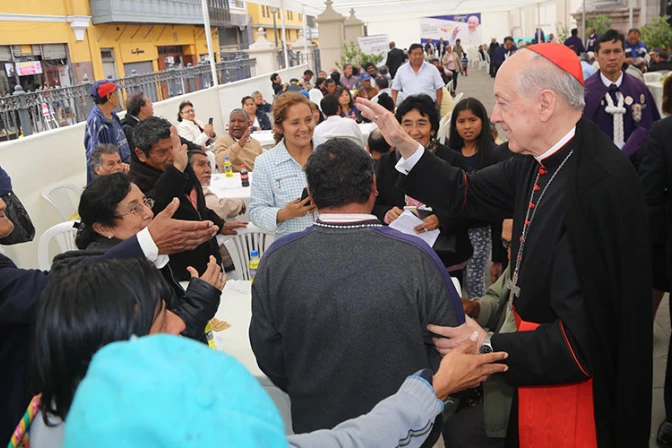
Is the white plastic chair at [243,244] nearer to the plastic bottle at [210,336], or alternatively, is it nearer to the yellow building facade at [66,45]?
the plastic bottle at [210,336]

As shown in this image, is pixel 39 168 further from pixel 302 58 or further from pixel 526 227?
pixel 302 58

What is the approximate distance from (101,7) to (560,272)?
26.1 m

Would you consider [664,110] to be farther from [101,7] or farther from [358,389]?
[101,7]

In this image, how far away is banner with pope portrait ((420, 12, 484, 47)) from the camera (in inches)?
1529

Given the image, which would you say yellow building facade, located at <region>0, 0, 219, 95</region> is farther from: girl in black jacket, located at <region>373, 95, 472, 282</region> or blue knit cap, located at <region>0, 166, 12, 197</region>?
girl in black jacket, located at <region>373, 95, 472, 282</region>

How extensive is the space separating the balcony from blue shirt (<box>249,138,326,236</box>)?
2349 cm

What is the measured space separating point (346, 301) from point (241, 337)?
117 cm

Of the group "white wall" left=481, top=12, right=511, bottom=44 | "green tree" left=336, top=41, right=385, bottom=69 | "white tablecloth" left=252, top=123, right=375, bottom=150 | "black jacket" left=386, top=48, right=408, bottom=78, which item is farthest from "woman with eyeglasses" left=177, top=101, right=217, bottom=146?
"white wall" left=481, top=12, right=511, bottom=44

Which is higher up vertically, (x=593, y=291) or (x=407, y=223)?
(x=593, y=291)

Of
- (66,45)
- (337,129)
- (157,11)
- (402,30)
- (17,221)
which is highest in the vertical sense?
(157,11)

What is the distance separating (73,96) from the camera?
10.8 m

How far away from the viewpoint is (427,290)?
172 centimetres

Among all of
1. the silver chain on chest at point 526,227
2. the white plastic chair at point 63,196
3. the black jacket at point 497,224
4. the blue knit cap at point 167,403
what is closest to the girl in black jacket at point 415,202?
the black jacket at point 497,224

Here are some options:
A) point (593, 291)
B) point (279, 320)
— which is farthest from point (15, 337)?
point (593, 291)
